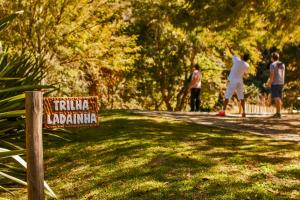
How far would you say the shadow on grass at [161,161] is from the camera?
609 centimetres

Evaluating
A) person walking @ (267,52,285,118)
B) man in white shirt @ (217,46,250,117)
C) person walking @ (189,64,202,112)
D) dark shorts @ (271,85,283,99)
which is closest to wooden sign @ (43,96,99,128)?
man in white shirt @ (217,46,250,117)

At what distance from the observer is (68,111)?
505 centimetres

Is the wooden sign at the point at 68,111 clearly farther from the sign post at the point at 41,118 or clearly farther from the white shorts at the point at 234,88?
the white shorts at the point at 234,88

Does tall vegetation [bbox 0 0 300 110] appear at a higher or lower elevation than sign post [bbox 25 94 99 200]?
higher

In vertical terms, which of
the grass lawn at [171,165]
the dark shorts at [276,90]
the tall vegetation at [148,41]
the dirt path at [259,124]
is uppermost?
the tall vegetation at [148,41]

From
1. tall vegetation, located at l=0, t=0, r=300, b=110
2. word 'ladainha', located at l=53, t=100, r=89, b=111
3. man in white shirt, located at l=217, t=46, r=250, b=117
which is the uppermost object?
tall vegetation, located at l=0, t=0, r=300, b=110

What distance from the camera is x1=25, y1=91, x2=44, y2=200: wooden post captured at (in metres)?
4.38

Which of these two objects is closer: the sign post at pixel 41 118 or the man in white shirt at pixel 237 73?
the sign post at pixel 41 118

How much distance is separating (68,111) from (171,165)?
2.45 meters

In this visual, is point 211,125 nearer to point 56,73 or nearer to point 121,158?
point 121,158

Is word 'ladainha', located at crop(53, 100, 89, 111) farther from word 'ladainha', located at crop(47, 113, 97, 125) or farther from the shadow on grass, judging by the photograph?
the shadow on grass

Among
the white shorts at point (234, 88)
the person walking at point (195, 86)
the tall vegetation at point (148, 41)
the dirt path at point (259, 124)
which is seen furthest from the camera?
the person walking at point (195, 86)

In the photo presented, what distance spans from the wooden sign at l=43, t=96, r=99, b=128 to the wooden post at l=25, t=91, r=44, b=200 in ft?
1.58

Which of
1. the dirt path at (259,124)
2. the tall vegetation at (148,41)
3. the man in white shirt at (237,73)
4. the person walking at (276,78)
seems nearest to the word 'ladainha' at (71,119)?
the tall vegetation at (148,41)
